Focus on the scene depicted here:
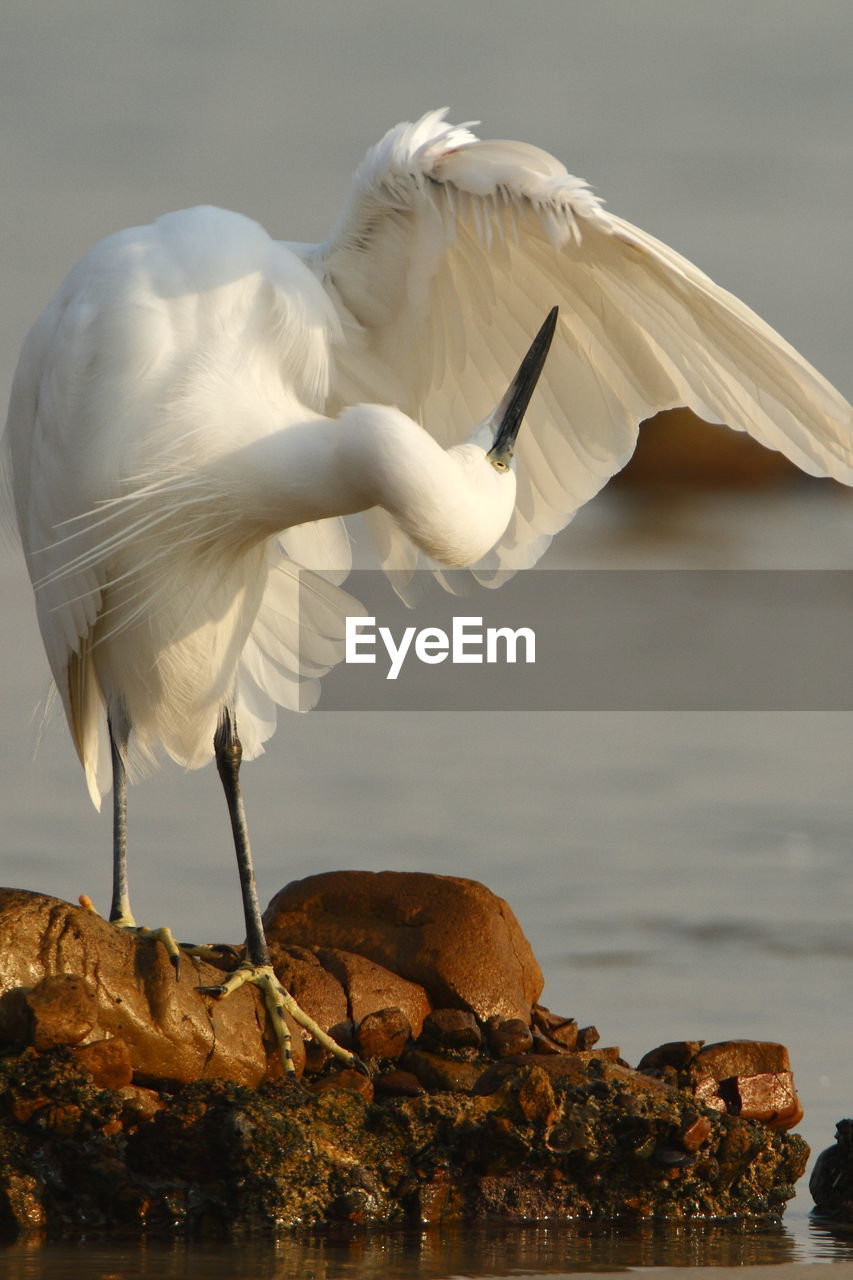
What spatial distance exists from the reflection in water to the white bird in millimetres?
1344

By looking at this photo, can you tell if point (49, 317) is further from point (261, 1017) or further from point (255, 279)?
point (261, 1017)

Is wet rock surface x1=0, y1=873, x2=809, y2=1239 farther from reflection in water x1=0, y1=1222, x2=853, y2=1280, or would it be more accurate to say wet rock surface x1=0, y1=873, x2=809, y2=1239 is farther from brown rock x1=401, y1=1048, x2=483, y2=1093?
reflection in water x1=0, y1=1222, x2=853, y2=1280

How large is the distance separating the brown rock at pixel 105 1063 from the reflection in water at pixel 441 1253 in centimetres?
67

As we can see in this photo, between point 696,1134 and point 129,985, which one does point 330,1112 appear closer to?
point 129,985

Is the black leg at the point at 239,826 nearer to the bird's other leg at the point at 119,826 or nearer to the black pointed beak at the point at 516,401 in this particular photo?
the bird's other leg at the point at 119,826

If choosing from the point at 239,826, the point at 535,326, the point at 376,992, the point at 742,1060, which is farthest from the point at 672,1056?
the point at 535,326

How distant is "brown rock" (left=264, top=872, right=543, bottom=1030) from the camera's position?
7289 millimetres

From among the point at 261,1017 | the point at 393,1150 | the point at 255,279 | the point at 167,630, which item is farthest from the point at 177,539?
the point at 393,1150

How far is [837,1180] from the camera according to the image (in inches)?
269

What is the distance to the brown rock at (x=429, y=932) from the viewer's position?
23.9 feet

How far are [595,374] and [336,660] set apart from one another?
1811 mm

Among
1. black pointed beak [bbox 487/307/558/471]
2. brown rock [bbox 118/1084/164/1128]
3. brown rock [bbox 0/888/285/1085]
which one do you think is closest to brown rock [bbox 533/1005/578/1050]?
brown rock [bbox 0/888/285/1085]

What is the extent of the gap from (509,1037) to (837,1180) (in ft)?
4.43

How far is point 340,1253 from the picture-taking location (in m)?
5.41
